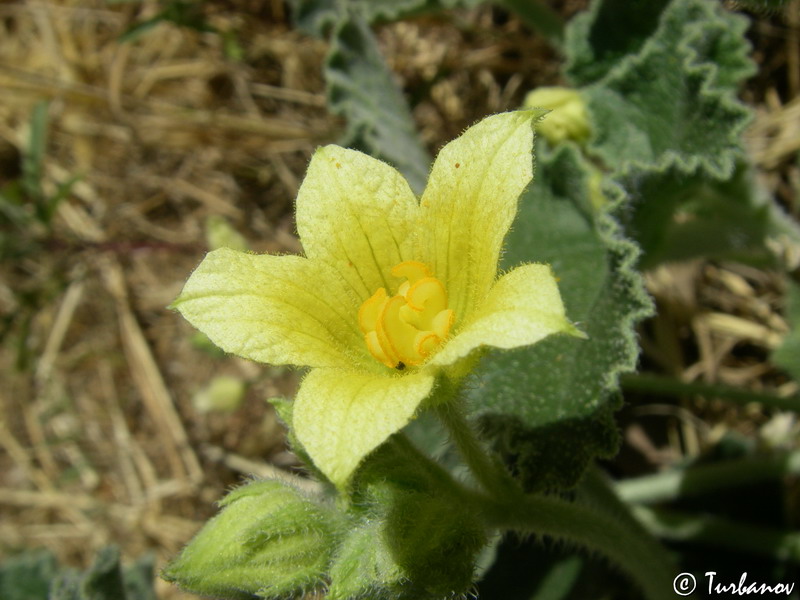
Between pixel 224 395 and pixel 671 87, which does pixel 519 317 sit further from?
pixel 224 395

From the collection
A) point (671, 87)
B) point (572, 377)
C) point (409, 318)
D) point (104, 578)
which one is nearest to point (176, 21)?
point (671, 87)

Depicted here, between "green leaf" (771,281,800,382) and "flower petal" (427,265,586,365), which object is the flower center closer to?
"flower petal" (427,265,586,365)

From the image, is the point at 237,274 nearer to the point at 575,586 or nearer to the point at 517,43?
the point at 575,586

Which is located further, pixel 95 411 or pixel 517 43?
pixel 95 411

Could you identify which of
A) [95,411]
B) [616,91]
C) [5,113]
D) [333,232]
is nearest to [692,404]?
[616,91]

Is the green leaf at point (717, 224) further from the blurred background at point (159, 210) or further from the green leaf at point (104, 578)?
the green leaf at point (104, 578)

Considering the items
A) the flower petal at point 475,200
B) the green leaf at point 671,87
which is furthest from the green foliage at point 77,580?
the green leaf at point 671,87
